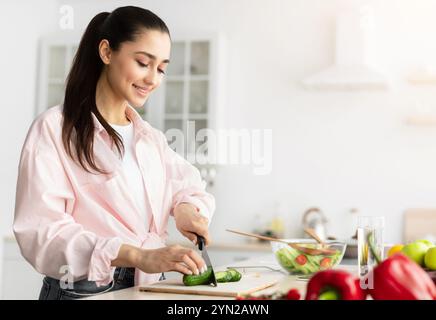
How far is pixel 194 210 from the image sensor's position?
1.27 meters

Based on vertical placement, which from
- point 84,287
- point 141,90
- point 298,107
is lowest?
point 84,287

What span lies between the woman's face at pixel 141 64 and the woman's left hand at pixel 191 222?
9.1 inches

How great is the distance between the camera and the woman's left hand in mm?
1208

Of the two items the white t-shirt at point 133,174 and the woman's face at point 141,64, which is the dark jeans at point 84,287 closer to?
the white t-shirt at point 133,174

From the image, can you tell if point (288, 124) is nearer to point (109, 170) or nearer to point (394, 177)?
point (394, 177)

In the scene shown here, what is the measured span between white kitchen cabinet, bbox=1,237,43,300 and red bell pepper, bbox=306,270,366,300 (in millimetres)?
2800

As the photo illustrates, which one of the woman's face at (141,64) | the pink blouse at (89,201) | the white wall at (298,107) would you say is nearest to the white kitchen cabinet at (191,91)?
the white wall at (298,107)

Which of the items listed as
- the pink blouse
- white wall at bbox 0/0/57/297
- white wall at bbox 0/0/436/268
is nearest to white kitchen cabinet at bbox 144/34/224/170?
white wall at bbox 0/0/436/268

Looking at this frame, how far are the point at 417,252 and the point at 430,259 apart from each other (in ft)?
0.16

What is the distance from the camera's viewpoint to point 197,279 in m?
1.02

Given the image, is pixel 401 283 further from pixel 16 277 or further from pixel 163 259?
pixel 16 277

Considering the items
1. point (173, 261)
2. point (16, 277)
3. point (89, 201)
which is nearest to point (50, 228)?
point (89, 201)

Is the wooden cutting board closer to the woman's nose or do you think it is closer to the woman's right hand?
the woman's right hand

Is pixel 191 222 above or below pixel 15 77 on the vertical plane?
below
